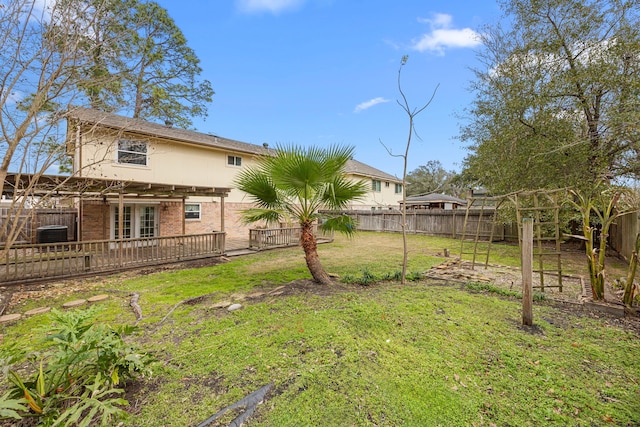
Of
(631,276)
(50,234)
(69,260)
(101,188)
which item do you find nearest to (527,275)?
(631,276)

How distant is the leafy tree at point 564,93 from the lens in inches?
291

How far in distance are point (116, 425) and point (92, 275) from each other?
706 centimetres

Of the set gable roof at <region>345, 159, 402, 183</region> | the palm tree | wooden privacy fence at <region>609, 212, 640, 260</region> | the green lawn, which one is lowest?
the green lawn

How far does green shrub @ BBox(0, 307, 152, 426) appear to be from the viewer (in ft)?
6.73

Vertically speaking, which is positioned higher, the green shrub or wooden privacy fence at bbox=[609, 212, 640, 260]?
wooden privacy fence at bbox=[609, 212, 640, 260]

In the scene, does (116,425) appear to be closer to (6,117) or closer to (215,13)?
(6,117)

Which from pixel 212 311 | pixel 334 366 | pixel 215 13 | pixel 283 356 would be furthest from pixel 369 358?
pixel 215 13

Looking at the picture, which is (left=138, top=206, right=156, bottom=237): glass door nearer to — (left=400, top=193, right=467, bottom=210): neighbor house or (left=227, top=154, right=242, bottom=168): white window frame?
(left=227, top=154, right=242, bottom=168): white window frame

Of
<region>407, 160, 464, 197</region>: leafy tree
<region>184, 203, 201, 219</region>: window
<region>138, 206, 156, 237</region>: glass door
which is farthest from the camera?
<region>407, 160, 464, 197</region>: leafy tree

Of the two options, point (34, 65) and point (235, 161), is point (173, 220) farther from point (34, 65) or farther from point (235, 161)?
point (34, 65)

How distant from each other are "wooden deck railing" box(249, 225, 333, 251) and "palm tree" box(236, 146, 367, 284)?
4815 mm

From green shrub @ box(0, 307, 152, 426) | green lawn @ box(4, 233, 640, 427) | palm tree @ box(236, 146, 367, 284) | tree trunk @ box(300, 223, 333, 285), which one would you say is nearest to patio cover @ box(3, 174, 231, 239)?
green lawn @ box(4, 233, 640, 427)

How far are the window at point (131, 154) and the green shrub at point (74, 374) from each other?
10320 mm

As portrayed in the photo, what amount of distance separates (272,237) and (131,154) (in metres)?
6.87
